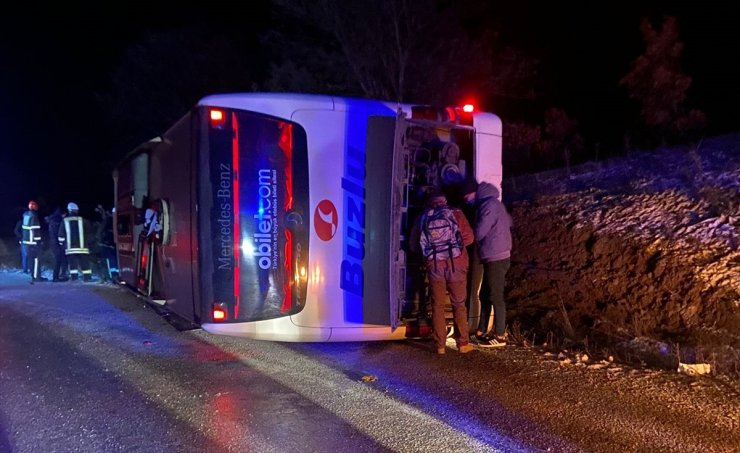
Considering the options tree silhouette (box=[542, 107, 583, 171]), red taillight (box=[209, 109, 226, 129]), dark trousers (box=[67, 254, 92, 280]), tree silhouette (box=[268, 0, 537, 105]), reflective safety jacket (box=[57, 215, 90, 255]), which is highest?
tree silhouette (box=[268, 0, 537, 105])

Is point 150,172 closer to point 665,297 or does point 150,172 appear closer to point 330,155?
point 330,155

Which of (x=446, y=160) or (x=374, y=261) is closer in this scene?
(x=374, y=261)

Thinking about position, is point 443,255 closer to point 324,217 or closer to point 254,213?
point 324,217

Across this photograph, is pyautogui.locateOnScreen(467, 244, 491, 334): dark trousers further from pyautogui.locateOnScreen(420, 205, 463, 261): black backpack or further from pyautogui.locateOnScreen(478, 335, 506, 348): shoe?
pyautogui.locateOnScreen(420, 205, 463, 261): black backpack

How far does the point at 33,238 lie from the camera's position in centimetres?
1285

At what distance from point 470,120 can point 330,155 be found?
1417 millimetres

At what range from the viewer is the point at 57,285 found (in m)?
12.0

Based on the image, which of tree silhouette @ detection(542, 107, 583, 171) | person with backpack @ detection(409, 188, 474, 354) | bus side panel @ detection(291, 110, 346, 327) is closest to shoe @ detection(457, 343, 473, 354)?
person with backpack @ detection(409, 188, 474, 354)

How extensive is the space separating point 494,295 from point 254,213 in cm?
254

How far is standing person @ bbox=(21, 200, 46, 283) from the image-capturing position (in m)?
12.9

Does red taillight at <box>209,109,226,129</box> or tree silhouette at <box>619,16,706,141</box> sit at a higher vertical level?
tree silhouette at <box>619,16,706,141</box>

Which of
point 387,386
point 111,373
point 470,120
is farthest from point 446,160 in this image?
point 111,373

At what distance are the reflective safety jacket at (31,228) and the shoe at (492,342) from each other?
1070 cm

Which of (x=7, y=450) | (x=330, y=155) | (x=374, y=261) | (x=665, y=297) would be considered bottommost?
(x=7, y=450)
